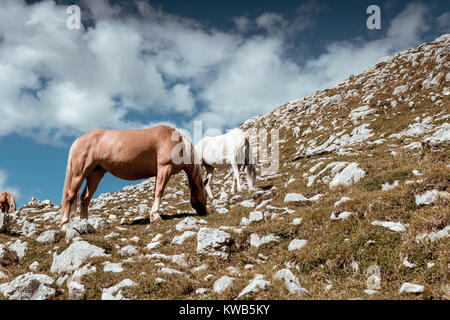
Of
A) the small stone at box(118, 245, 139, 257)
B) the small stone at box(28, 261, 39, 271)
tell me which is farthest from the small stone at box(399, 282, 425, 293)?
the small stone at box(28, 261, 39, 271)

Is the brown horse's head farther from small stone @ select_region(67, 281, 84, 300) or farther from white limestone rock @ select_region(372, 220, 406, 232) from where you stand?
white limestone rock @ select_region(372, 220, 406, 232)

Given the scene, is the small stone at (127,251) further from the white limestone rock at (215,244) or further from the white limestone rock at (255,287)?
the white limestone rock at (255,287)

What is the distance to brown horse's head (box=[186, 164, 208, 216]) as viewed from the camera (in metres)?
12.9

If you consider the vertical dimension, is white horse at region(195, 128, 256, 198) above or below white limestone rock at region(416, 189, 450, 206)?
above

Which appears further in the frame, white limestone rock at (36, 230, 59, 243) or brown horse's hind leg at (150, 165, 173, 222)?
brown horse's hind leg at (150, 165, 173, 222)

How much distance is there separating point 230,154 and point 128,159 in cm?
895

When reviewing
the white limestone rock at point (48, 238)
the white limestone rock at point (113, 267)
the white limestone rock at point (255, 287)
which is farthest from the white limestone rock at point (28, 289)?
the white limestone rock at point (48, 238)

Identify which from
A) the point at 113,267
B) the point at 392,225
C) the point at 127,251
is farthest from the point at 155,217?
the point at 392,225

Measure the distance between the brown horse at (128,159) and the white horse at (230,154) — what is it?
6209mm

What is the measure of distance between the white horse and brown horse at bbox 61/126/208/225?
6.21 m

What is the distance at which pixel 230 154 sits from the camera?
19.8 m

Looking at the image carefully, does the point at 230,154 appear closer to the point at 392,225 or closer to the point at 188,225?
the point at 188,225
